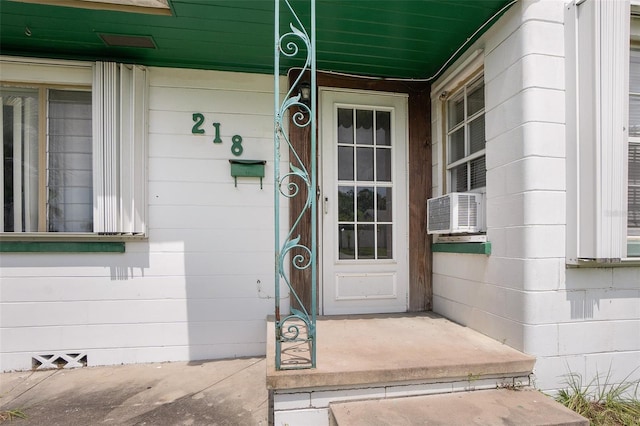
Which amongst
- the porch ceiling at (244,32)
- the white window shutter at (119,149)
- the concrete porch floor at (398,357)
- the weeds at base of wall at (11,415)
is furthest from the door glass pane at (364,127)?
the weeds at base of wall at (11,415)

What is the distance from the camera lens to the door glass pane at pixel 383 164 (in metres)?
2.89

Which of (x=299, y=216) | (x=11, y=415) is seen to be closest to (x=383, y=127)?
(x=299, y=216)

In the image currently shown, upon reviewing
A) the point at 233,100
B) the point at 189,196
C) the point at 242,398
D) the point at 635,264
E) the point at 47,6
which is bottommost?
the point at 242,398

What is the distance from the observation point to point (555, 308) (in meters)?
1.86

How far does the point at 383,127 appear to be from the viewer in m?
2.92

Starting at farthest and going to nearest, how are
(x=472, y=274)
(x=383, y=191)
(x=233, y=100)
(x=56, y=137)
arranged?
(x=383, y=191), (x=233, y=100), (x=56, y=137), (x=472, y=274)

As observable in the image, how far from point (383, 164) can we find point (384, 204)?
1.20ft

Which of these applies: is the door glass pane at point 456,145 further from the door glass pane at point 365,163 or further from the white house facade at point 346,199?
the door glass pane at point 365,163

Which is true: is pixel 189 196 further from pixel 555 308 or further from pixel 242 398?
pixel 555 308

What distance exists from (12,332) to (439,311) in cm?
341

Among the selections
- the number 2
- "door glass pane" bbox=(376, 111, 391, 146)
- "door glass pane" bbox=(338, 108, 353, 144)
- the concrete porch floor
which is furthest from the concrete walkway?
"door glass pane" bbox=(376, 111, 391, 146)

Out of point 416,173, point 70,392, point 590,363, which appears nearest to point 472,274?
point 590,363

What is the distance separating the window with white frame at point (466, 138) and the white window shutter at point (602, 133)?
0.62 m

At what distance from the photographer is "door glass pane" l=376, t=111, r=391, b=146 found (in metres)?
2.90
